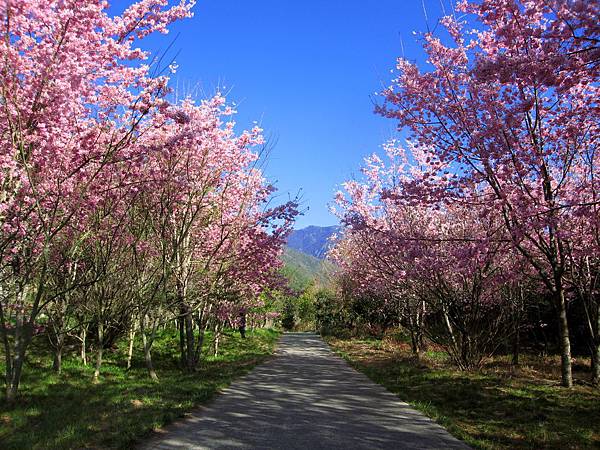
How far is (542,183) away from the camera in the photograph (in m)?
9.16

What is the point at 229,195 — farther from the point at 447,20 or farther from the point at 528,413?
the point at 528,413

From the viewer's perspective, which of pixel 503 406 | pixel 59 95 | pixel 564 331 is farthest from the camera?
pixel 564 331

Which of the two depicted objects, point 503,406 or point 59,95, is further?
point 503,406

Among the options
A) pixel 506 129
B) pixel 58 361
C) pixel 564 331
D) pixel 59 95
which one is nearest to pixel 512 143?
pixel 506 129

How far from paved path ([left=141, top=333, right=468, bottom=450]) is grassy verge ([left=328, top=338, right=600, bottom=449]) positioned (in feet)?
1.77

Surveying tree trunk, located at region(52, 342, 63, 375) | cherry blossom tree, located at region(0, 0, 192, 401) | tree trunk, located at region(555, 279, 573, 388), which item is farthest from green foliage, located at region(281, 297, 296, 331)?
cherry blossom tree, located at region(0, 0, 192, 401)

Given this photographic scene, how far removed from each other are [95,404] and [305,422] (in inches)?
154

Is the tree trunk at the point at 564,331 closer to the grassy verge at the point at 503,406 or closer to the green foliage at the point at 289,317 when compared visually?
the grassy verge at the point at 503,406

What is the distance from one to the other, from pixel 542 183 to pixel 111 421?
8.85m

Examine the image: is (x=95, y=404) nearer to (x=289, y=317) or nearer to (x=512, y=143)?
(x=512, y=143)

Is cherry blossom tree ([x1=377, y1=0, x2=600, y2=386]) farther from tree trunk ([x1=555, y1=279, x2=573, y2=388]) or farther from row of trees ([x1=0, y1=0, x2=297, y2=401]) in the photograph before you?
row of trees ([x1=0, y1=0, x2=297, y2=401])

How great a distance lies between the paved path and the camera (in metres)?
5.33

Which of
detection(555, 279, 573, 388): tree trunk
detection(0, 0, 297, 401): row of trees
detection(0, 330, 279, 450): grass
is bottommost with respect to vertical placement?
detection(0, 330, 279, 450): grass

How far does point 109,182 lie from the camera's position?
27.8ft
